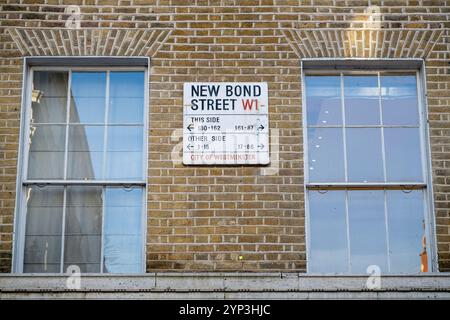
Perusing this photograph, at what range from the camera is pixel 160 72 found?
846cm

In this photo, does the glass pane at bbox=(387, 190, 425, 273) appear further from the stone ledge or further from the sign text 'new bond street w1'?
the sign text 'new bond street w1'

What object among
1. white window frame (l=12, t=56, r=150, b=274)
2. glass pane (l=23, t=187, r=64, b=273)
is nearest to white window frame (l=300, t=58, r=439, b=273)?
white window frame (l=12, t=56, r=150, b=274)

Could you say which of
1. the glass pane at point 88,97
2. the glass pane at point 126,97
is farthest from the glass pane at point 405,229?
the glass pane at point 88,97

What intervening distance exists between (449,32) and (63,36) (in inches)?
158

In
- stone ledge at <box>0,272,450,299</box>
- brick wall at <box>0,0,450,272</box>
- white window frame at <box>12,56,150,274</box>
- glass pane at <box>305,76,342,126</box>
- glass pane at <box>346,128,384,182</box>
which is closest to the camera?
stone ledge at <box>0,272,450,299</box>

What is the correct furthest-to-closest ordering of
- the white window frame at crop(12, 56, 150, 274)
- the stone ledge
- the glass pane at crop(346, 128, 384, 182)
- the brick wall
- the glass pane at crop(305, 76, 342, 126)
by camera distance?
the glass pane at crop(305, 76, 342, 126), the glass pane at crop(346, 128, 384, 182), the white window frame at crop(12, 56, 150, 274), the brick wall, the stone ledge

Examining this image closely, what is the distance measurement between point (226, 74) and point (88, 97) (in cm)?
146

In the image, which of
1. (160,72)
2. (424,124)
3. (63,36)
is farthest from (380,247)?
(63,36)

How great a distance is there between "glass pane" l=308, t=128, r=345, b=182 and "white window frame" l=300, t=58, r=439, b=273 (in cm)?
7

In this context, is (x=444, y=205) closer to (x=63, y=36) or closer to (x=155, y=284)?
(x=155, y=284)

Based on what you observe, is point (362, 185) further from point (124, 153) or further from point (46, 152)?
point (46, 152)

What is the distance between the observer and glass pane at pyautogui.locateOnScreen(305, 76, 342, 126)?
8539 millimetres

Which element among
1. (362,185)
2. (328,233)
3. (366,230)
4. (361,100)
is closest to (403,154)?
(362,185)

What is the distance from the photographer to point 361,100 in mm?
8594
